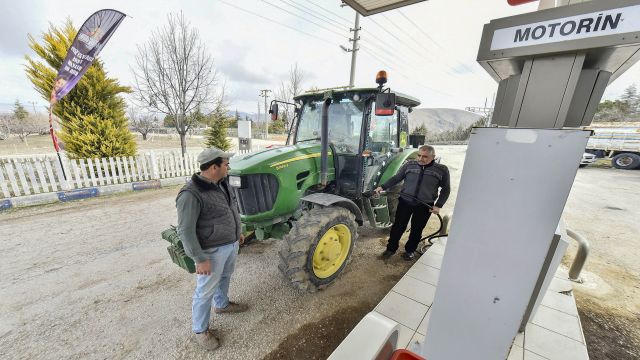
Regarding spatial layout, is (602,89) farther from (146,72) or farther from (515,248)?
(146,72)

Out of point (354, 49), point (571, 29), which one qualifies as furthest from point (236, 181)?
point (354, 49)

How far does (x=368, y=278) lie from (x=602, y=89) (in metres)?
2.91

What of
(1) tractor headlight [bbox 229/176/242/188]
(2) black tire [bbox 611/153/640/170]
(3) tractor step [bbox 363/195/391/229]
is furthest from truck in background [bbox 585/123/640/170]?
(1) tractor headlight [bbox 229/176/242/188]

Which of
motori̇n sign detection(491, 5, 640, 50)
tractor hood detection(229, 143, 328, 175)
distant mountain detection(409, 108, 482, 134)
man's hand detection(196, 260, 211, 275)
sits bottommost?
man's hand detection(196, 260, 211, 275)

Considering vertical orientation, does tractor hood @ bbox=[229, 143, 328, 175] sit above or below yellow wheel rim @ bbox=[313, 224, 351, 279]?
above

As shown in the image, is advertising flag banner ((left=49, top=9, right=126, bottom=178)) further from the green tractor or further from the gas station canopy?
the gas station canopy

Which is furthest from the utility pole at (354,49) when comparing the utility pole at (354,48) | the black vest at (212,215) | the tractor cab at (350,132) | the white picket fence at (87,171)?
the black vest at (212,215)

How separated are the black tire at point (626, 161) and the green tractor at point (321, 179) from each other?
18.0 meters

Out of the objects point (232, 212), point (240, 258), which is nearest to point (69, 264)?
point (240, 258)

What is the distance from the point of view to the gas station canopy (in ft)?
7.98

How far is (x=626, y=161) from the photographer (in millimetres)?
13336

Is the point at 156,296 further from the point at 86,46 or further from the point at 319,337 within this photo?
the point at 86,46

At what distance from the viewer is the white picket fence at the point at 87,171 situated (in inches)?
213

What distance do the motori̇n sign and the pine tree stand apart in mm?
9779
